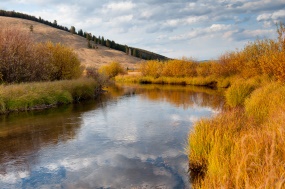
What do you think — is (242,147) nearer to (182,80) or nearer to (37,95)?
(37,95)

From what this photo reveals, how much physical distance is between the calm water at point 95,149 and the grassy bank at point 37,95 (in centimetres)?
145

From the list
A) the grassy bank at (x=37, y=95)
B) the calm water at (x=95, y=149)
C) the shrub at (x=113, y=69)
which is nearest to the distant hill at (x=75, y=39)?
the shrub at (x=113, y=69)

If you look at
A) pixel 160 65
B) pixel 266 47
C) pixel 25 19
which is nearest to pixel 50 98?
pixel 266 47

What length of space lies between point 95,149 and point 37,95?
11.3 meters

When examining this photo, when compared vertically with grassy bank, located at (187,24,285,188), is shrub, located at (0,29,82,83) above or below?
above

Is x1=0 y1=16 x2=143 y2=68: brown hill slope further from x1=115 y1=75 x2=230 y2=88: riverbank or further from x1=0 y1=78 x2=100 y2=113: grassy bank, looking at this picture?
x1=0 y1=78 x2=100 y2=113: grassy bank

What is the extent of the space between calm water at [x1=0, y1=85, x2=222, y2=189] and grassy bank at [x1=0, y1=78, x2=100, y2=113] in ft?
4.76

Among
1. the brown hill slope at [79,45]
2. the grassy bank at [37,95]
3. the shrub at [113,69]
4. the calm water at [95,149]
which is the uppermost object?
the brown hill slope at [79,45]

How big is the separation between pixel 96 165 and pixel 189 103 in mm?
14060

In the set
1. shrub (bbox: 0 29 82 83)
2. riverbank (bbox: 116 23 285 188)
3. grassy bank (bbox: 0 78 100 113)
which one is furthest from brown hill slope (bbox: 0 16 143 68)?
grassy bank (bbox: 0 78 100 113)

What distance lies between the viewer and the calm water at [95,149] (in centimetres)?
781

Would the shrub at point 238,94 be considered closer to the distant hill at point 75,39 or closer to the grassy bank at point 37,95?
the grassy bank at point 37,95

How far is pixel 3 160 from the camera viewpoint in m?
9.42

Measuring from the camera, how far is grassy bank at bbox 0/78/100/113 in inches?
729
